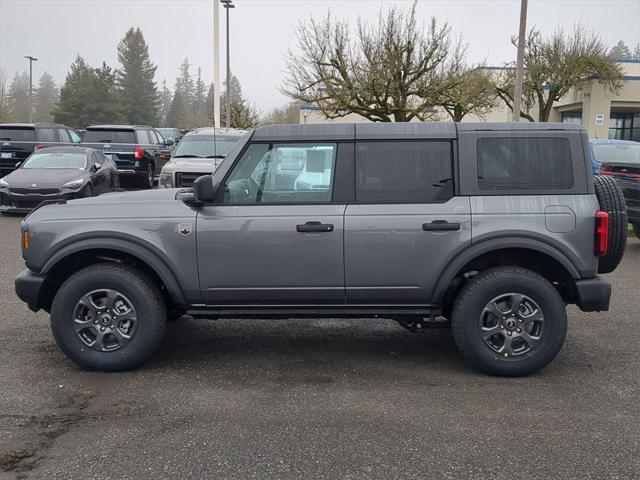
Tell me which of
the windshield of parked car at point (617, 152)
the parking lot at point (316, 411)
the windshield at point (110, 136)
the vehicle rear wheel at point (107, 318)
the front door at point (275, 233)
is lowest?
the parking lot at point (316, 411)

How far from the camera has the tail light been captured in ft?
15.9

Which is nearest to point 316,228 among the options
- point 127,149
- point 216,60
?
point 127,149

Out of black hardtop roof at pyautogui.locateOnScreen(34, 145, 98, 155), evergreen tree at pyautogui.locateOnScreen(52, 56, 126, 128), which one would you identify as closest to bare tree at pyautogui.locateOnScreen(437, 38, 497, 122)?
black hardtop roof at pyautogui.locateOnScreen(34, 145, 98, 155)

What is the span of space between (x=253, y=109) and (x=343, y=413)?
46.0 m

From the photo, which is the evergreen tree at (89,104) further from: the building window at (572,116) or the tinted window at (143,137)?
the tinted window at (143,137)

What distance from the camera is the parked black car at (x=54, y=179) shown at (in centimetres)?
1344

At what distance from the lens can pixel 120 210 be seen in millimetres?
5059

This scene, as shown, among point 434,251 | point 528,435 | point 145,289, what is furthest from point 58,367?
point 528,435

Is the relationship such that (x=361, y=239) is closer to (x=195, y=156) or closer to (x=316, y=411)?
(x=316, y=411)

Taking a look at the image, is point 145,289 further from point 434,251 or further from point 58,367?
point 434,251

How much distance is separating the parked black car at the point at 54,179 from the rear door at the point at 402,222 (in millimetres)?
9957

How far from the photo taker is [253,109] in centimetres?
4875

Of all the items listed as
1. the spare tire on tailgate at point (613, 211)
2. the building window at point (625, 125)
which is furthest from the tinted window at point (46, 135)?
the building window at point (625, 125)

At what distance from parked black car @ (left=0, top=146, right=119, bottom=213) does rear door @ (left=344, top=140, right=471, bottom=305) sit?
32.7 feet
